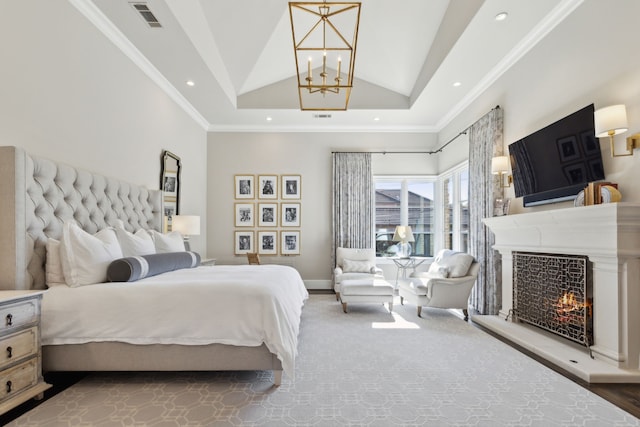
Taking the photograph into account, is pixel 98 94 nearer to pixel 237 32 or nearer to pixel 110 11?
pixel 110 11

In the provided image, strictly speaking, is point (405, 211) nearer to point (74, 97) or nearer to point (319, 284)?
point (319, 284)

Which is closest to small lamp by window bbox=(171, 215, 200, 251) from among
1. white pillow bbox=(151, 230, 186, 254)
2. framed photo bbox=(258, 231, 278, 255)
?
white pillow bbox=(151, 230, 186, 254)

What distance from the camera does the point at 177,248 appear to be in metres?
4.18

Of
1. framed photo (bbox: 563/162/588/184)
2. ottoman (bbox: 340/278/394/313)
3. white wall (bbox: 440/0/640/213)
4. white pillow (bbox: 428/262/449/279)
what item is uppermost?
white wall (bbox: 440/0/640/213)

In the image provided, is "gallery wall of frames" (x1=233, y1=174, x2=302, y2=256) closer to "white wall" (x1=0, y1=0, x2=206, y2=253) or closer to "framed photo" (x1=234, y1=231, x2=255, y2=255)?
"framed photo" (x1=234, y1=231, x2=255, y2=255)

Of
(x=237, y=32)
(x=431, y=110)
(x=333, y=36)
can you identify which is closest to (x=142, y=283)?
(x=237, y=32)

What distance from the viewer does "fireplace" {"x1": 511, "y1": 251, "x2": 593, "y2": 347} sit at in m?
3.03

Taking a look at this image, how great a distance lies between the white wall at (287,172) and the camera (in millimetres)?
6934

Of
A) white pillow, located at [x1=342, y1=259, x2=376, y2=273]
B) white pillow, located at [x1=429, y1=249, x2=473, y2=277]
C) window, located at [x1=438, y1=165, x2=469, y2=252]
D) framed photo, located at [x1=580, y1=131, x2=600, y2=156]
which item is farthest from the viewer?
white pillow, located at [x1=342, y1=259, x2=376, y2=273]

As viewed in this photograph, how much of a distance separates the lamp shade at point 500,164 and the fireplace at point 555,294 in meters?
1.02

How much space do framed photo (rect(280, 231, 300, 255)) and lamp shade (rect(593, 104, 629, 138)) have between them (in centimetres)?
513

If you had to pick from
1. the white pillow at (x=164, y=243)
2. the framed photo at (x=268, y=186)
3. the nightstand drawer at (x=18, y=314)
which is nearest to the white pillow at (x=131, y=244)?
the white pillow at (x=164, y=243)

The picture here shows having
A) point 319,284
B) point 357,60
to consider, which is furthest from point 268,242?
point 357,60

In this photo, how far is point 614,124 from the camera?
2.60 m
